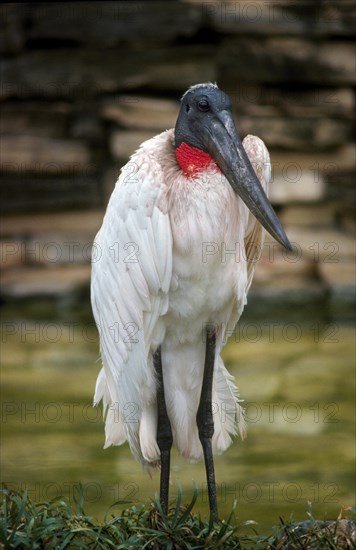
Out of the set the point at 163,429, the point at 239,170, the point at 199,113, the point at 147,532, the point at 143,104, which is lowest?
the point at 147,532

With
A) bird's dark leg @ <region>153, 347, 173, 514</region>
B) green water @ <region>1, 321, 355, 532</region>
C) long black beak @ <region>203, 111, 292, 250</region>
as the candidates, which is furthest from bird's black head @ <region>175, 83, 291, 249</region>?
green water @ <region>1, 321, 355, 532</region>

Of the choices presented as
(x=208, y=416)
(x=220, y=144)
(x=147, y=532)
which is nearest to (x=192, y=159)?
(x=220, y=144)

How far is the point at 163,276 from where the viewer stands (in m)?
4.13

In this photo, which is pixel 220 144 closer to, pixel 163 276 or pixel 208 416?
pixel 163 276

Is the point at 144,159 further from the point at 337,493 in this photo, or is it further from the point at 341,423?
the point at 341,423

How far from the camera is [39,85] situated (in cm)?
969

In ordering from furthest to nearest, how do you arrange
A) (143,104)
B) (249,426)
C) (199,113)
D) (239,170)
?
(143,104) < (249,426) < (199,113) < (239,170)

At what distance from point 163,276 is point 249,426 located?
264 cm

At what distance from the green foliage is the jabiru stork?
0.46ft

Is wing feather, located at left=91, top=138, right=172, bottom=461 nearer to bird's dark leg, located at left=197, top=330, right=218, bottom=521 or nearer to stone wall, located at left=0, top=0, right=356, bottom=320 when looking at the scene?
bird's dark leg, located at left=197, top=330, right=218, bottom=521

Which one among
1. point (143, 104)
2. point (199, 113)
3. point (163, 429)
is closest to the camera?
point (199, 113)

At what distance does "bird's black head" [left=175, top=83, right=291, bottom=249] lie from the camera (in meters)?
4.08

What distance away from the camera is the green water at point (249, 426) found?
18.0ft

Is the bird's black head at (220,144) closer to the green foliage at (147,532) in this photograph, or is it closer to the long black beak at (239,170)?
the long black beak at (239,170)
